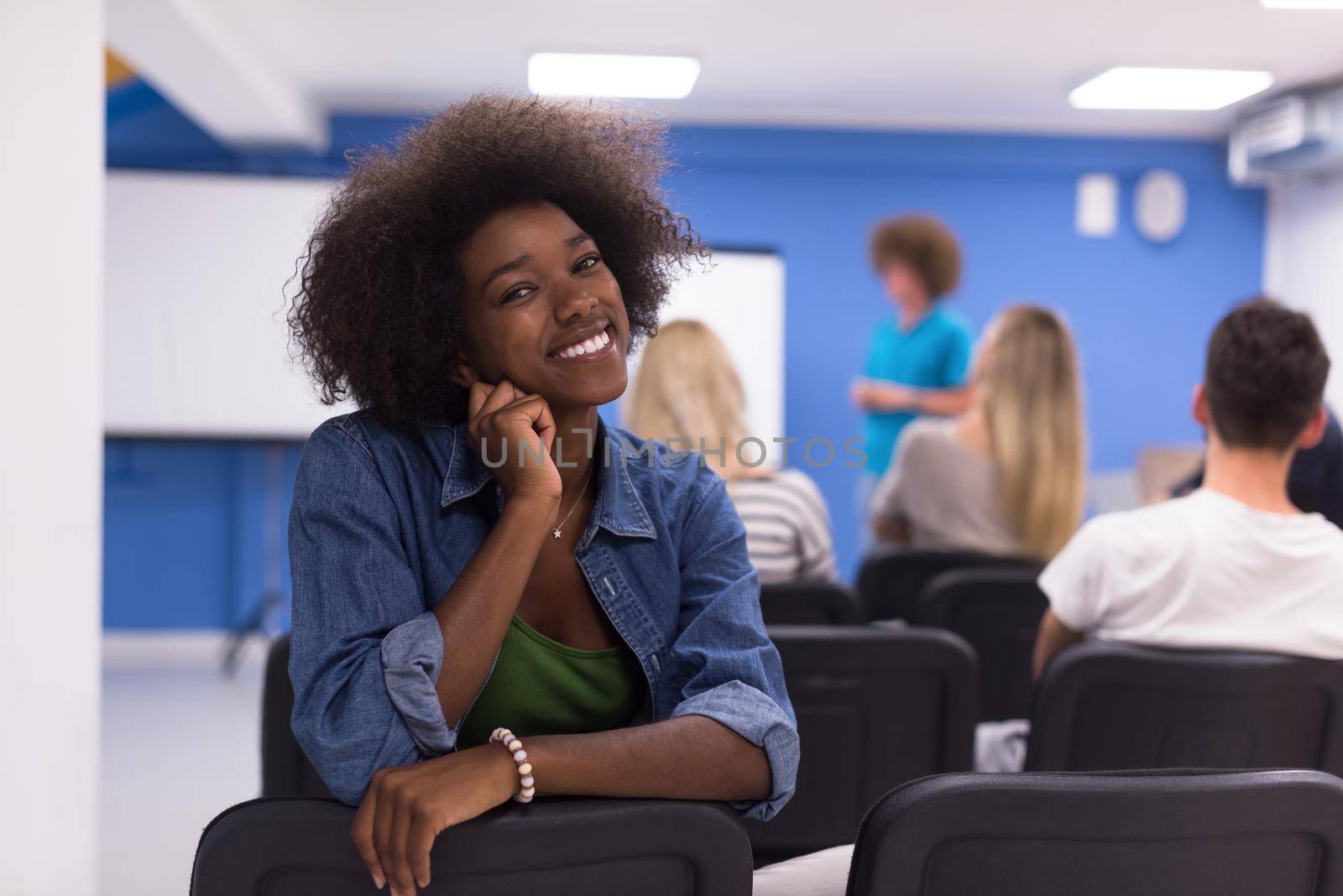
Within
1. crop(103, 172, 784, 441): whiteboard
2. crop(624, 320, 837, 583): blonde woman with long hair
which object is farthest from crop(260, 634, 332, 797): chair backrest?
crop(103, 172, 784, 441): whiteboard

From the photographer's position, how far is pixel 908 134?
229 inches

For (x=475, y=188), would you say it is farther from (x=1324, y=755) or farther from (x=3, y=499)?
(x=1324, y=755)

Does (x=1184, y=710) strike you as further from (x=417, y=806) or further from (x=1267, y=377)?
(x=417, y=806)

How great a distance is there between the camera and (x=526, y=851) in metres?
0.89

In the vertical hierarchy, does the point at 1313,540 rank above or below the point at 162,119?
below

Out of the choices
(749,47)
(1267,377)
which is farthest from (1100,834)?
(749,47)

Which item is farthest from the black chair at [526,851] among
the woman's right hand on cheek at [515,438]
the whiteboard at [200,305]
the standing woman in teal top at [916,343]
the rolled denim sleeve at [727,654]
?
the whiteboard at [200,305]

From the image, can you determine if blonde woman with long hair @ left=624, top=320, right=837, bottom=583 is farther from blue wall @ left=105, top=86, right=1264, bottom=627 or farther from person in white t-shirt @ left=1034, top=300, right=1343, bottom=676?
blue wall @ left=105, top=86, right=1264, bottom=627

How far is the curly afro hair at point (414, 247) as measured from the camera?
1.31 metres

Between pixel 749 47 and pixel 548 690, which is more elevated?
pixel 749 47

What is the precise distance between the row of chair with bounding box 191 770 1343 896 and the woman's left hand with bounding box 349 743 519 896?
0.02 meters

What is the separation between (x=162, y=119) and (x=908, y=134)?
379 centimetres

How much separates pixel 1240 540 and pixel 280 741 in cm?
142

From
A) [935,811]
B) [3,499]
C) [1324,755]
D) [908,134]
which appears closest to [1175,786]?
[935,811]
